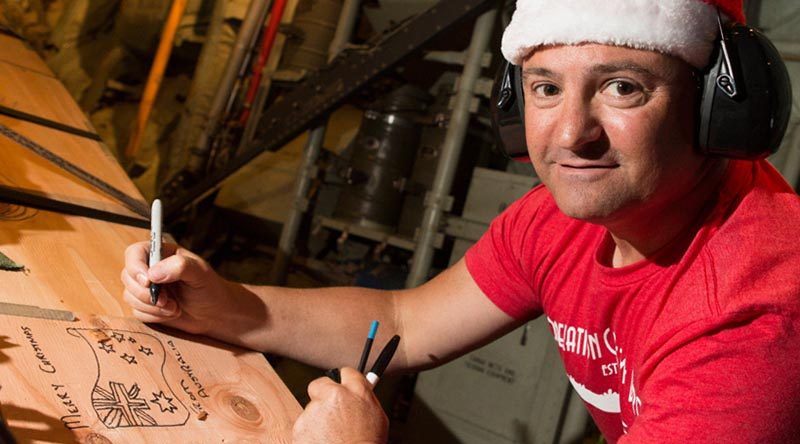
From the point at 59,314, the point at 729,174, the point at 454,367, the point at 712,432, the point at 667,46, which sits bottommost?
the point at 454,367

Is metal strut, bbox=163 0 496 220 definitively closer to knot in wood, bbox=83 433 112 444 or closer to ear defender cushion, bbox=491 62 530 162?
ear defender cushion, bbox=491 62 530 162

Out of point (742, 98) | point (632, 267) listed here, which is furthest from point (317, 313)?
point (742, 98)

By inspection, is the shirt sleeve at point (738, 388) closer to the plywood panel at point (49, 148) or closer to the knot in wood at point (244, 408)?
the knot in wood at point (244, 408)

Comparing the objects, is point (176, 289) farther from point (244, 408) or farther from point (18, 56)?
point (18, 56)

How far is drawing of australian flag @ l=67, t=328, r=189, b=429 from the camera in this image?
2.98 feet

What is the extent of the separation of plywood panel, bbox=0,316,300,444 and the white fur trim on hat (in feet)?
2.51

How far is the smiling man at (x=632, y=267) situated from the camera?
2.92 ft

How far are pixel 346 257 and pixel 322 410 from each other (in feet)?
8.92

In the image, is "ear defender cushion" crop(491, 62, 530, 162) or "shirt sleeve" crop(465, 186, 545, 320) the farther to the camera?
"shirt sleeve" crop(465, 186, 545, 320)

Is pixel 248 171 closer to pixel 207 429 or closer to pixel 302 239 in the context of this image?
pixel 302 239

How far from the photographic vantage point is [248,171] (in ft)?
14.6

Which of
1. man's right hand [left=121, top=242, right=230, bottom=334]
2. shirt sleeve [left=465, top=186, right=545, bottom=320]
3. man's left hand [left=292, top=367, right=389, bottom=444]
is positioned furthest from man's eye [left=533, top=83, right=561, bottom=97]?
man's right hand [left=121, top=242, right=230, bottom=334]

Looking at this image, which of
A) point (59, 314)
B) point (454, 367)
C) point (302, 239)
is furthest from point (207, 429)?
point (302, 239)

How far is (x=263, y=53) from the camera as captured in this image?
4215 mm
